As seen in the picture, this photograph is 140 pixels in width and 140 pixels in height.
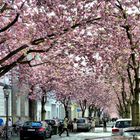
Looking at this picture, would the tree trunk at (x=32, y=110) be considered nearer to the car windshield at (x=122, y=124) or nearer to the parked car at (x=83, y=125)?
the parked car at (x=83, y=125)

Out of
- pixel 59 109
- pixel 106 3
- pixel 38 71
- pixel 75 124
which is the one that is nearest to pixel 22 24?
pixel 106 3

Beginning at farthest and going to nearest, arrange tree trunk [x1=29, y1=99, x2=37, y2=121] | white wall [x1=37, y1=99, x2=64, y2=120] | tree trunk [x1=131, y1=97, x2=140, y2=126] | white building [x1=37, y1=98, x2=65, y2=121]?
white wall [x1=37, y1=99, x2=64, y2=120] < white building [x1=37, y1=98, x2=65, y2=121] < tree trunk [x1=29, y1=99, x2=37, y2=121] < tree trunk [x1=131, y1=97, x2=140, y2=126]

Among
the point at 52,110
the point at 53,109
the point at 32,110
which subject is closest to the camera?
the point at 32,110

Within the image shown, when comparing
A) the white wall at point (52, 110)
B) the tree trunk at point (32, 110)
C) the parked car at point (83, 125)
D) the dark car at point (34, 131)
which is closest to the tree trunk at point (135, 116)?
the dark car at point (34, 131)

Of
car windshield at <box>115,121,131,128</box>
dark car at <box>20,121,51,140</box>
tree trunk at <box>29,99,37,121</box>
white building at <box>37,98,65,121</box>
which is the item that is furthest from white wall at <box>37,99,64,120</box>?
car windshield at <box>115,121,131,128</box>

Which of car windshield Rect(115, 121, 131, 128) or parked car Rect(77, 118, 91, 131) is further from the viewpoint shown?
parked car Rect(77, 118, 91, 131)

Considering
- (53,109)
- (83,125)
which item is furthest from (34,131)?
(53,109)

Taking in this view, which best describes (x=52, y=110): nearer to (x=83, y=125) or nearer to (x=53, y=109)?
(x=53, y=109)

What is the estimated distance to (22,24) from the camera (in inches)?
813

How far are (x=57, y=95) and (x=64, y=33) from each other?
3988cm

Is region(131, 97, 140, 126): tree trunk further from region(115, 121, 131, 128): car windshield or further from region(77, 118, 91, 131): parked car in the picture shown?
region(77, 118, 91, 131): parked car

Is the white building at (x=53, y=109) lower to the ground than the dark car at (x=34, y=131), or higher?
higher

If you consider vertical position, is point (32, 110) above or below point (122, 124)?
above

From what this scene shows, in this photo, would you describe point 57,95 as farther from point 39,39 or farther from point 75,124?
point 39,39
